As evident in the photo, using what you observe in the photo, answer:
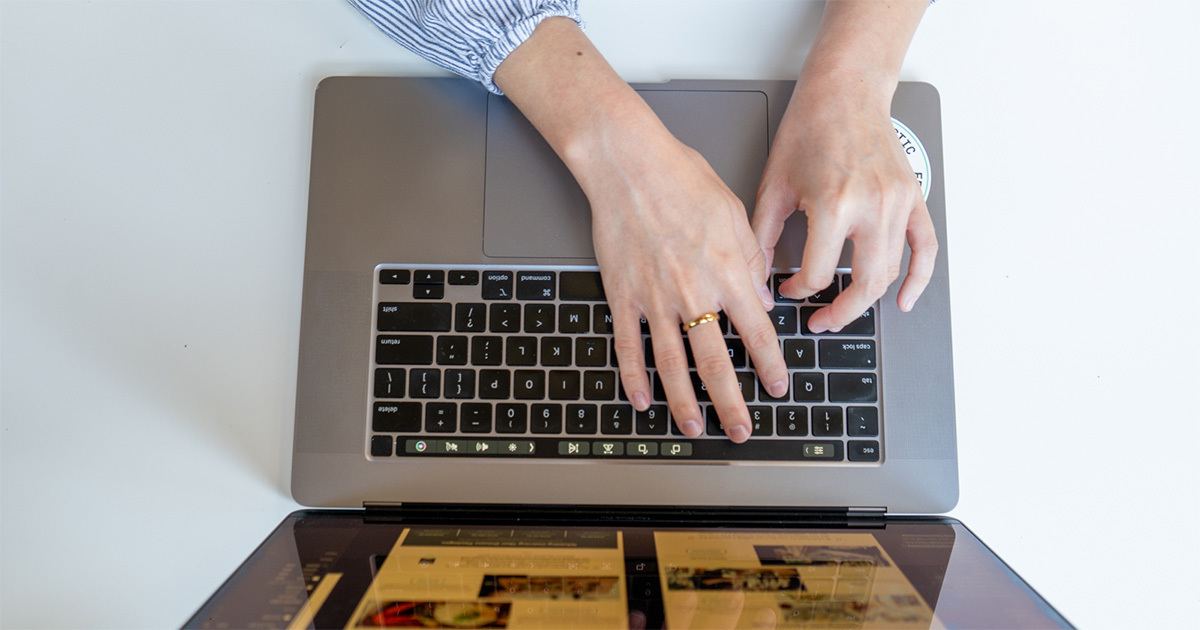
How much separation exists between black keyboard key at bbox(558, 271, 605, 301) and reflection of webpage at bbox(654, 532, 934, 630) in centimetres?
20

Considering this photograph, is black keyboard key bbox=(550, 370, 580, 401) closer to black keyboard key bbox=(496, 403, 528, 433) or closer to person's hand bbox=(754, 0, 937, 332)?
black keyboard key bbox=(496, 403, 528, 433)

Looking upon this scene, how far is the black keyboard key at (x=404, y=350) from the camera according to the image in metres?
0.56

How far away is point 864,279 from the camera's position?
54 cm

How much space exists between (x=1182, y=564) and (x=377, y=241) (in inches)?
29.5

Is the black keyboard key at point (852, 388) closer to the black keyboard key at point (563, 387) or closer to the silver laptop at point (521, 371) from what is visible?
the silver laptop at point (521, 371)

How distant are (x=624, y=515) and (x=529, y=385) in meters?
0.13

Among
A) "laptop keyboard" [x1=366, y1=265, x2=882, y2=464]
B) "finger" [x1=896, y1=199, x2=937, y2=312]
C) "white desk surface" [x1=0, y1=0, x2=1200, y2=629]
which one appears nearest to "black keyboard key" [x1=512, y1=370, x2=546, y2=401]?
"laptop keyboard" [x1=366, y1=265, x2=882, y2=464]

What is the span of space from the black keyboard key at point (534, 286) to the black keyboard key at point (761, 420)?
197 millimetres

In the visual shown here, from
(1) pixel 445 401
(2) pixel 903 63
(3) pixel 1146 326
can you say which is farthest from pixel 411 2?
(3) pixel 1146 326

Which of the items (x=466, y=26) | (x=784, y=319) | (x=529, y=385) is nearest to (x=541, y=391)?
(x=529, y=385)

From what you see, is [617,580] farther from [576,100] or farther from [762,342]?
[576,100]

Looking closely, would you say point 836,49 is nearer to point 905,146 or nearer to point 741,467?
point 905,146

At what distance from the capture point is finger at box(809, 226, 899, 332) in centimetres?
54

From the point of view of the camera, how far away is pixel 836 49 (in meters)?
0.59
